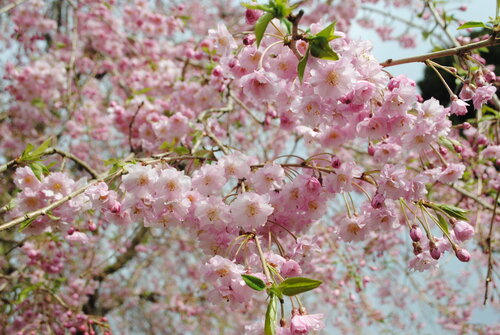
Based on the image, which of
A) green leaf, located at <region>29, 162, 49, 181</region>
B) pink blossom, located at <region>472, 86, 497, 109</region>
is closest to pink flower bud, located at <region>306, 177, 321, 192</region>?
pink blossom, located at <region>472, 86, 497, 109</region>

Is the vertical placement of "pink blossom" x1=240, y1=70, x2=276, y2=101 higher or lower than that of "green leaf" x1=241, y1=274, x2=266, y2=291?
higher

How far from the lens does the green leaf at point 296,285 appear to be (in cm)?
105

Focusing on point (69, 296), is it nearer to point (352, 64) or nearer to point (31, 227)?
point (31, 227)

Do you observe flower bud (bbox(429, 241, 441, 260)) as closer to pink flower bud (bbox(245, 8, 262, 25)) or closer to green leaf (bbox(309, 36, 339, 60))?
green leaf (bbox(309, 36, 339, 60))

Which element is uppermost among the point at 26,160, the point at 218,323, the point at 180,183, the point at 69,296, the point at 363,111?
the point at 363,111

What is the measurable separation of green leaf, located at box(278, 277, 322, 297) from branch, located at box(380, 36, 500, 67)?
0.90 metres

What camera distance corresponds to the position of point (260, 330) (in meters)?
1.19


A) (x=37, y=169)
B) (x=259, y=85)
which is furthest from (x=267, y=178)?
(x=37, y=169)

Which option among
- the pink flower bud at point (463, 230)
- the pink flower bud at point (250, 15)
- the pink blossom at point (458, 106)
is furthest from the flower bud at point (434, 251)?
the pink flower bud at point (250, 15)

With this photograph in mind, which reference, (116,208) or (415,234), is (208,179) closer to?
(116,208)

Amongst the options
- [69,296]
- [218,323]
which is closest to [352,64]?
[69,296]

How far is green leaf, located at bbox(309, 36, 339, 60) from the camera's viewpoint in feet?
3.84

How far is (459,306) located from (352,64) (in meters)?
5.46

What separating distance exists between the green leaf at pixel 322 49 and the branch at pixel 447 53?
0.43 meters
